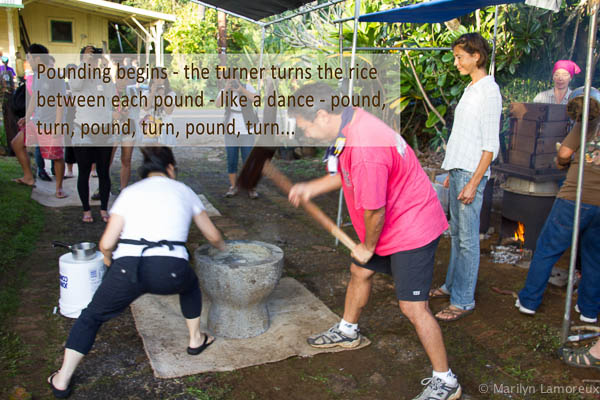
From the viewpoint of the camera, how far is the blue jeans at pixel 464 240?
3580mm

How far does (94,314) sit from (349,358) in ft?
5.19

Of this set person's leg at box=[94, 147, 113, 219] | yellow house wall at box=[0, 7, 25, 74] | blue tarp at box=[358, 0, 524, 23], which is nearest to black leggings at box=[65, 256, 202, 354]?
person's leg at box=[94, 147, 113, 219]

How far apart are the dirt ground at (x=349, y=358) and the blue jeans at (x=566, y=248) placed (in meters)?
0.23

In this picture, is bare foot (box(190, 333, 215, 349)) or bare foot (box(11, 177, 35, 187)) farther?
bare foot (box(11, 177, 35, 187))

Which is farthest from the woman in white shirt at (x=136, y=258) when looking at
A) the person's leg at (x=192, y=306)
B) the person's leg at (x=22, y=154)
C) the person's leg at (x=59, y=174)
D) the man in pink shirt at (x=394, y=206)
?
the person's leg at (x=22, y=154)

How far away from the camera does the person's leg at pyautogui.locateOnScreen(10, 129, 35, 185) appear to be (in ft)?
22.0

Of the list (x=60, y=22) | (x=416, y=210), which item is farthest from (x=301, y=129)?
(x=60, y=22)

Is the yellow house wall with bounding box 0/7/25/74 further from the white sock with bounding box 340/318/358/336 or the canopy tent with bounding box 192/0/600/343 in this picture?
the white sock with bounding box 340/318/358/336

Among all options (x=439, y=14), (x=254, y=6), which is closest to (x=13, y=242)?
(x=254, y=6)

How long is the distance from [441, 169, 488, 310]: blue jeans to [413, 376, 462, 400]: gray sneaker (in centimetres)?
110

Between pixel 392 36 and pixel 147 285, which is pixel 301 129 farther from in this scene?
pixel 392 36

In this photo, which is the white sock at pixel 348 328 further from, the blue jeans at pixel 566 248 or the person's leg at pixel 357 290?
the blue jeans at pixel 566 248

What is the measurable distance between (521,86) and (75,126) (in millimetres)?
6011

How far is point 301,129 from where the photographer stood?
2.73m
